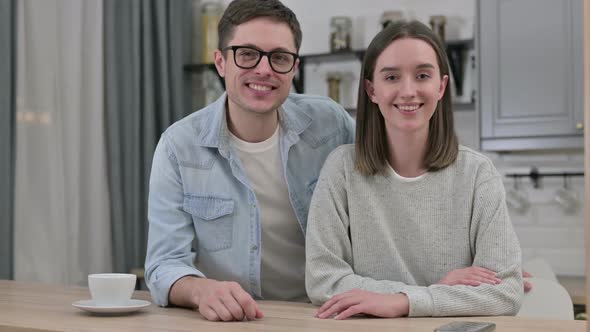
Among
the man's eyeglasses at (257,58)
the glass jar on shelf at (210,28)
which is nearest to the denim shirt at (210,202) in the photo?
the man's eyeglasses at (257,58)

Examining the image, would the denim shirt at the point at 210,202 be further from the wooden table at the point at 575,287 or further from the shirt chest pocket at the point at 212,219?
the wooden table at the point at 575,287

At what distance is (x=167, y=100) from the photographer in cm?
386

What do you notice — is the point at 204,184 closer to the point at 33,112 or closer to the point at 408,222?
the point at 408,222

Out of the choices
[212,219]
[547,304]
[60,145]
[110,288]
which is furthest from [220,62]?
[60,145]

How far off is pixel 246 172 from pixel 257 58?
0.30 metres

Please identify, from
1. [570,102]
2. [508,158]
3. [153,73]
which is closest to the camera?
[570,102]

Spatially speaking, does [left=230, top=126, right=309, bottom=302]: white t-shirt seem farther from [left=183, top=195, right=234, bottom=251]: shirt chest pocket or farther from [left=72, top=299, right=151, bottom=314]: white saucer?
[left=72, top=299, right=151, bottom=314]: white saucer

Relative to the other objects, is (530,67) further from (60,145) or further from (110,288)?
(110,288)

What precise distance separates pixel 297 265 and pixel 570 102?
173 centimetres

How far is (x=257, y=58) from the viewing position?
1.77 meters

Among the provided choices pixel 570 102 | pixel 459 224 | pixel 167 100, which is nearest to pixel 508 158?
pixel 570 102

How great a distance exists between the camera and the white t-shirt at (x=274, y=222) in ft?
6.15

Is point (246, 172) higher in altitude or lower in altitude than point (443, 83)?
lower

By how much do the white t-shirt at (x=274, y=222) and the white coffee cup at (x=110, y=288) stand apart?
1.74 ft
